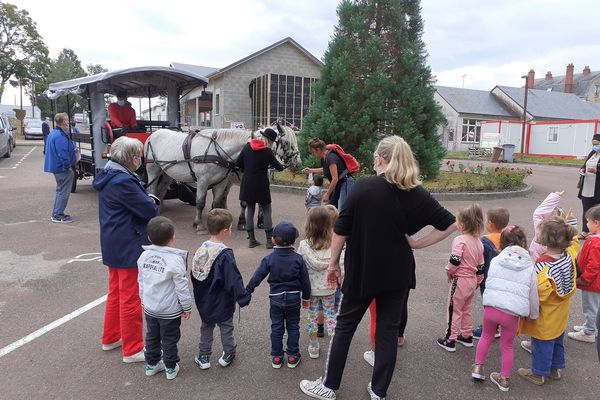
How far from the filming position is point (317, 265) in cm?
352

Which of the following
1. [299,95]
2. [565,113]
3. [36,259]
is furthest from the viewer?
[565,113]

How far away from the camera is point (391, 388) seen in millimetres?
3176

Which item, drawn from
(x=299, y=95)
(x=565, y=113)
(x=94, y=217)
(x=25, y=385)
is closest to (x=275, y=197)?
(x=94, y=217)

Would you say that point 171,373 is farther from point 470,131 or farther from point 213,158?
point 470,131

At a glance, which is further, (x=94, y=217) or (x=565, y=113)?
(x=565, y=113)

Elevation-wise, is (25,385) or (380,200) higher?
(380,200)

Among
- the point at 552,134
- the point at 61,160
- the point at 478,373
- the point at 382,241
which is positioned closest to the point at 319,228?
the point at 382,241

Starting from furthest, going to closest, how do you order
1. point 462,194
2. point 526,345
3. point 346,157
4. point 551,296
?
point 462,194, point 346,157, point 526,345, point 551,296

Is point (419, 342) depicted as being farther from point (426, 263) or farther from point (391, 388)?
point (426, 263)

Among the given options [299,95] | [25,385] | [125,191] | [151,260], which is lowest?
[25,385]

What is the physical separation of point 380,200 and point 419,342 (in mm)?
1873

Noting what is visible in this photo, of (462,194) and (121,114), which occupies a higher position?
(121,114)

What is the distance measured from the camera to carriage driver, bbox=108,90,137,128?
955cm

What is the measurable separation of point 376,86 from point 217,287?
10.4 metres
